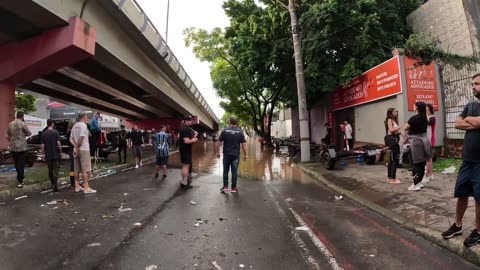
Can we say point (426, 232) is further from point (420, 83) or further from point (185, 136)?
point (420, 83)

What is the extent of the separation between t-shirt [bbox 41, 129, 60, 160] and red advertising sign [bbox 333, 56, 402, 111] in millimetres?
11064

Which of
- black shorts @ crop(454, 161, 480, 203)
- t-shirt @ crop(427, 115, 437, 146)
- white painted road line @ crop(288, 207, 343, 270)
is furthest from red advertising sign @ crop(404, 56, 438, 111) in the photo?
black shorts @ crop(454, 161, 480, 203)

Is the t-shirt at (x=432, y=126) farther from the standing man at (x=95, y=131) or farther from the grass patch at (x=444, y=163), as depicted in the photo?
the standing man at (x=95, y=131)

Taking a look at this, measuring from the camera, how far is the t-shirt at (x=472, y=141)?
463 cm

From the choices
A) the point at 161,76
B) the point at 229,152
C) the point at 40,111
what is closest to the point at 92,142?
the point at 229,152

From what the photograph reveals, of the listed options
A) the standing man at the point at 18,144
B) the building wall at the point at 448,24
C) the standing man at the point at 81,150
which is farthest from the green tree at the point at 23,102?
the building wall at the point at 448,24

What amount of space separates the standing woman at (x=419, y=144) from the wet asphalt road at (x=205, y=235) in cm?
153

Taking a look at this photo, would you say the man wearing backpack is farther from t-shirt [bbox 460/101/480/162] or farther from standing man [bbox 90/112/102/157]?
t-shirt [bbox 460/101/480/162]

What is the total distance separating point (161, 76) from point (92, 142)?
10.1 metres

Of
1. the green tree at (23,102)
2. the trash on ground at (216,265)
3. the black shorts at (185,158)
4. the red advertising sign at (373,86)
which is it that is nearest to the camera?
the trash on ground at (216,265)

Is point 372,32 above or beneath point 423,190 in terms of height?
above

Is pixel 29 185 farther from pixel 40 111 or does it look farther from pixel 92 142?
pixel 40 111

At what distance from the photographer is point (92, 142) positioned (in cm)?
1575

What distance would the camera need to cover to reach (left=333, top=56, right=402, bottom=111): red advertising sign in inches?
564
